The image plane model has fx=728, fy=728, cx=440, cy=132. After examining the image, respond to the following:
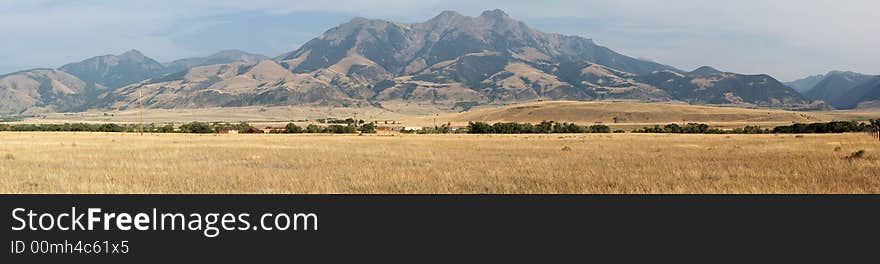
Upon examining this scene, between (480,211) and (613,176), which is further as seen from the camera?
(613,176)

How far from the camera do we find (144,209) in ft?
38.9

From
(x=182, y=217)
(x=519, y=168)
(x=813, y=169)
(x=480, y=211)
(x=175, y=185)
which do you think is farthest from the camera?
(x=519, y=168)

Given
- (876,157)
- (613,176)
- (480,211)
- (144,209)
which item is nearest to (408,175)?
(613,176)

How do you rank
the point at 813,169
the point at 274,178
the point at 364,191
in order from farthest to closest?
the point at 813,169 < the point at 274,178 < the point at 364,191

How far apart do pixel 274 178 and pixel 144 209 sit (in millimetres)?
12596

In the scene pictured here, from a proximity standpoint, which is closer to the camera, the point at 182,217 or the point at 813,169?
the point at 182,217

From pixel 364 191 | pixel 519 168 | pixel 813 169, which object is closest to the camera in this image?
pixel 364 191

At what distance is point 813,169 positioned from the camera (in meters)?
26.3

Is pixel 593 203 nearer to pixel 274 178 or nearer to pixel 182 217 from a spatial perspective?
pixel 182 217

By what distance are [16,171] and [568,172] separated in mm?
20751

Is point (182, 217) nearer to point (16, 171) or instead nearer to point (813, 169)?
point (16, 171)

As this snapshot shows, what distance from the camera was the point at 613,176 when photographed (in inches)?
971

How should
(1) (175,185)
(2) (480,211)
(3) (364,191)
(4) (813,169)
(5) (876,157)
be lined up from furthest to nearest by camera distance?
(5) (876,157) → (4) (813,169) → (1) (175,185) → (3) (364,191) → (2) (480,211)

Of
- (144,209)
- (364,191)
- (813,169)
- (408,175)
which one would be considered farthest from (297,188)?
(813,169)
